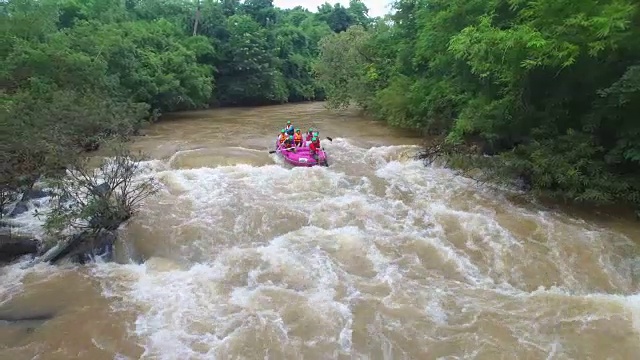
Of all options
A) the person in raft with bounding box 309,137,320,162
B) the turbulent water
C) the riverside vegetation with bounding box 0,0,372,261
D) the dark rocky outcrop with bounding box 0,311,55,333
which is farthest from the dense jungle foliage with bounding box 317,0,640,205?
the dark rocky outcrop with bounding box 0,311,55,333

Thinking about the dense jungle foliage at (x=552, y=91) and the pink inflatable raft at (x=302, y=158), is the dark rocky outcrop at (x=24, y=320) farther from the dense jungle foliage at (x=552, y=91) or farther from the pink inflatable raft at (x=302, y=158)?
the dense jungle foliage at (x=552, y=91)

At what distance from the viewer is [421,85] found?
628 inches

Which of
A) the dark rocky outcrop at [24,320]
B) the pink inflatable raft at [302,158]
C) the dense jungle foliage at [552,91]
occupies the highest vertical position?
the dense jungle foliage at [552,91]

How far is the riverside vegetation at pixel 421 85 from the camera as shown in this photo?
816 centimetres

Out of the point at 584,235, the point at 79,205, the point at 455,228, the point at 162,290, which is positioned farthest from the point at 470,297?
the point at 79,205

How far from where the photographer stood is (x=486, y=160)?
10.3 metres

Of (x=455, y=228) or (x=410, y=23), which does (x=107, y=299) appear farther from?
(x=410, y=23)

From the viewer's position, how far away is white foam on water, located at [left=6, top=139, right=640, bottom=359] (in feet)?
17.6

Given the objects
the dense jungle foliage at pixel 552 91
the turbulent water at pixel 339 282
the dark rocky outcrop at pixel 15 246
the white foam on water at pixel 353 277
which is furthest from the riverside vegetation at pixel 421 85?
the white foam on water at pixel 353 277

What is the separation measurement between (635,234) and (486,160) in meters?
3.32

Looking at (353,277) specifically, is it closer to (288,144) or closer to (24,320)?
(24,320)

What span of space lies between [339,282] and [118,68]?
50.3 feet

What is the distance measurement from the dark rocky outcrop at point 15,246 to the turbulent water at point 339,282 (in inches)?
16.1

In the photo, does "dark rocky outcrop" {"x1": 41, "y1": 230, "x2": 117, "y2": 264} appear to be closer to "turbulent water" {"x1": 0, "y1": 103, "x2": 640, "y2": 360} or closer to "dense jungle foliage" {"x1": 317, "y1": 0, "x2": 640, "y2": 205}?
"turbulent water" {"x1": 0, "y1": 103, "x2": 640, "y2": 360}
